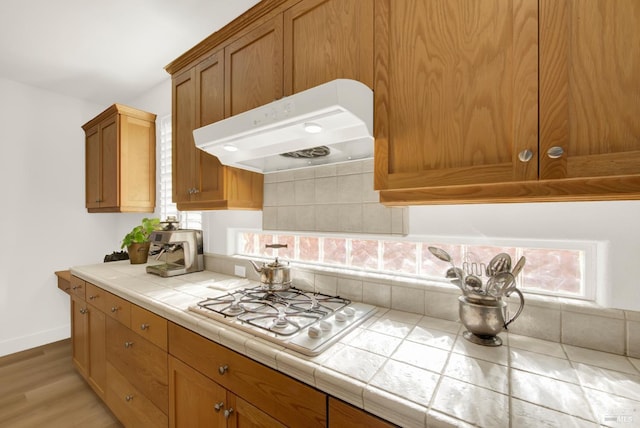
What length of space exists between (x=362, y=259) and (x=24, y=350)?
11.7ft

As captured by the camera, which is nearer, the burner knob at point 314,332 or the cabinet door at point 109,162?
the burner knob at point 314,332

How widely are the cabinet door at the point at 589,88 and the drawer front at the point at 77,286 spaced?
9.16ft

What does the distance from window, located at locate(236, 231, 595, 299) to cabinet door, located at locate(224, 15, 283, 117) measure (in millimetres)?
797

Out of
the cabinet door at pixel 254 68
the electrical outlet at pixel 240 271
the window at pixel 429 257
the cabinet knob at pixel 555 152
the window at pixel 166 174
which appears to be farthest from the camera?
the window at pixel 166 174

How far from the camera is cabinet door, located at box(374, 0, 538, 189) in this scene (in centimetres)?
70

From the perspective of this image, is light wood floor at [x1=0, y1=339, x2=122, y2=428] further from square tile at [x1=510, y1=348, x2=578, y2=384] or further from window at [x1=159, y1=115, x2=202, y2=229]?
square tile at [x1=510, y1=348, x2=578, y2=384]

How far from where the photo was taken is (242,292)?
4.64 feet

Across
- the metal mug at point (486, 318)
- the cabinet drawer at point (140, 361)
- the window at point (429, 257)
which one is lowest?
the cabinet drawer at point (140, 361)

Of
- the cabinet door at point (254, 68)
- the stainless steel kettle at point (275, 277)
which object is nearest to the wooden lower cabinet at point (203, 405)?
the stainless steel kettle at point (275, 277)

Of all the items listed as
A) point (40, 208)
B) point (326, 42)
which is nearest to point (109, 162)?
point (40, 208)

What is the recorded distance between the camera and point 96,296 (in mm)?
1777

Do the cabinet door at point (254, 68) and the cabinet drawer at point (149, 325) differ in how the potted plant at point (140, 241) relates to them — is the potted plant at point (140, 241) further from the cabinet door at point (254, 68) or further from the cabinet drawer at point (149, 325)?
the cabinet door at point (254, 68)

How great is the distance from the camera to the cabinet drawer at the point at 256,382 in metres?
0.76

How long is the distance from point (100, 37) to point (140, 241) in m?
1.58
